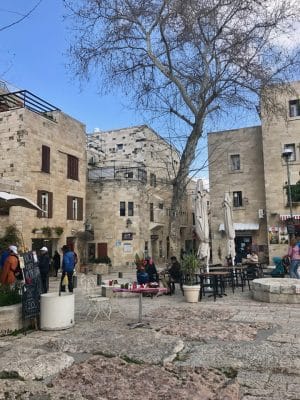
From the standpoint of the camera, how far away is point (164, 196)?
3762cm

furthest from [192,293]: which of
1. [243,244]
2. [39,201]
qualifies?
[243,244]

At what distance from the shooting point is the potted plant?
1030 centimetres

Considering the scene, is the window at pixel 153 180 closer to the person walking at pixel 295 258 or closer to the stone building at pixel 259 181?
the stone building at pixel 259 181

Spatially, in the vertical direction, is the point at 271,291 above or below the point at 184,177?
below

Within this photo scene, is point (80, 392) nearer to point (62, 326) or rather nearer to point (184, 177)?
point (62, 326)

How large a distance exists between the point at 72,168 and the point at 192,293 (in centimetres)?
1798

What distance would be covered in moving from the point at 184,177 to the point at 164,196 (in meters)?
23.6

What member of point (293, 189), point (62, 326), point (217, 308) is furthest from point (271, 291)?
point (293, 189)

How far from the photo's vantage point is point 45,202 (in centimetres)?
2300

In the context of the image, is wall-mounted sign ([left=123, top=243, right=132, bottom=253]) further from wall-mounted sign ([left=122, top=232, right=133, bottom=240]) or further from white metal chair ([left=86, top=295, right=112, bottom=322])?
white metal chair ([left=86, top=295, right=112, bottom=322])

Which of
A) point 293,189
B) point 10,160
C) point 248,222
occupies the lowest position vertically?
point 248,222

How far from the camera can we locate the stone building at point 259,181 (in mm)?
25531

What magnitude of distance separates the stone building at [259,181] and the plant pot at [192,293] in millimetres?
16561

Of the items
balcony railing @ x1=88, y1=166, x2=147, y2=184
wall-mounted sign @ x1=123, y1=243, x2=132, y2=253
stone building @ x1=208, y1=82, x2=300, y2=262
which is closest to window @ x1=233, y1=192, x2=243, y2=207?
stone building @ x1=208, y1=82, x2=300, y2=262
